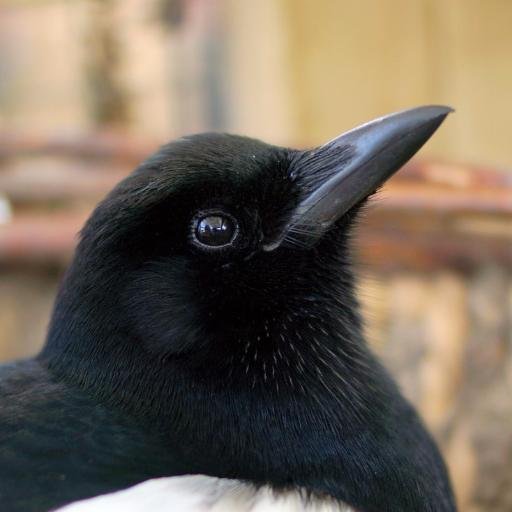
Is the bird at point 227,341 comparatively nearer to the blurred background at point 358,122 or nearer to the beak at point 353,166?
the beak at point 353,166

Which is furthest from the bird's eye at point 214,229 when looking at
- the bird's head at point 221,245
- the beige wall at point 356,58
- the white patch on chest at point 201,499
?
the beige wall at point 356,58

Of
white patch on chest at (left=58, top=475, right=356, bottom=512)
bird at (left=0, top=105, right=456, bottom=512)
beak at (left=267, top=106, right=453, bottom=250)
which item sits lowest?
white patch on chest at (left=58, top=475, right=356, bottom=512)

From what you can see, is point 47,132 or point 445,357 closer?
point 445,357

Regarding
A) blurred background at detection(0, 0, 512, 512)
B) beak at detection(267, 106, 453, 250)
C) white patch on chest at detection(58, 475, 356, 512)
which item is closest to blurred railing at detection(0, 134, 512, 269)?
blurred background at detection(0, 0, 512, 512)

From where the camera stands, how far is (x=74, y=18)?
2938 millimetres

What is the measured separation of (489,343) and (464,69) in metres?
1.20

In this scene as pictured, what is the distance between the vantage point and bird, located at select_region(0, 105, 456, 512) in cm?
93

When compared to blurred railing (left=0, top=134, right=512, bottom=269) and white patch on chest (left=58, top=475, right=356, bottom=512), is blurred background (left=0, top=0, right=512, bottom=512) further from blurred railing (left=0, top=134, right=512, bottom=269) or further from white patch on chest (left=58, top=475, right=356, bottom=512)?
white patch on chest (left=58, top=475, right=356, bottom=512)

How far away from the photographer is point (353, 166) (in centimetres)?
101

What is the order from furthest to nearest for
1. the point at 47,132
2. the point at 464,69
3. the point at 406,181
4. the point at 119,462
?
the point at 464,69 < the point at 47,132 < the point at 406,181 < the point at 119,462

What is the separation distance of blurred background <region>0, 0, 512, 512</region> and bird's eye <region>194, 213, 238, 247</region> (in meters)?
0.28

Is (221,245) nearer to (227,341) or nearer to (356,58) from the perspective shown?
(227,341)

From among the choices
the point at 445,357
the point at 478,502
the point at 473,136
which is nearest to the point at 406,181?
the point at 445,357

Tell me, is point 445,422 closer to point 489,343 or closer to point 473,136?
point 489,343
